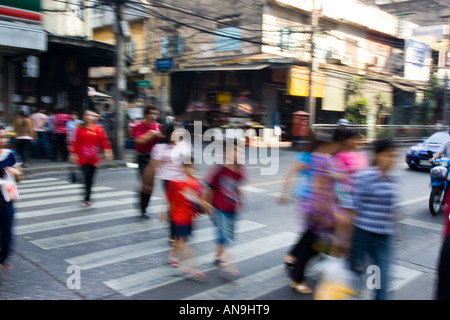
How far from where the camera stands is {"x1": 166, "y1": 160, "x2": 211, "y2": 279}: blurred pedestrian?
4535 millimetres

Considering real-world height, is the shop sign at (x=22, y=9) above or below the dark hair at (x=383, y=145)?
above

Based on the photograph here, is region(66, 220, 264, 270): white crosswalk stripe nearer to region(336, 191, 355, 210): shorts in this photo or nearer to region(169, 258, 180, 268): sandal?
region(169, 258, 180, 268): sandal

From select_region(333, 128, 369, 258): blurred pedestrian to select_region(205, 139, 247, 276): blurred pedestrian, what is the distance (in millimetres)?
1081

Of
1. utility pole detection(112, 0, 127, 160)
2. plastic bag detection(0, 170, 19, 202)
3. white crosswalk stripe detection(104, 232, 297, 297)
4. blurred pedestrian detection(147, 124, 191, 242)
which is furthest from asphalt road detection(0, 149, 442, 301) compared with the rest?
utility pole detection(112, 0, 127, 160)

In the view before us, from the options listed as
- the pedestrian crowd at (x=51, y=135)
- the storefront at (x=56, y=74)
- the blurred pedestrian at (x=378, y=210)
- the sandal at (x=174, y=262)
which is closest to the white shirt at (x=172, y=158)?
the sandal at (x=174, y=262)

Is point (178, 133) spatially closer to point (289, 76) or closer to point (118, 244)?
point (118, 244)

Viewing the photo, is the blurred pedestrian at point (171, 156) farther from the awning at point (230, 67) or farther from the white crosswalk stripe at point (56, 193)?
the awning at point (230, 67)

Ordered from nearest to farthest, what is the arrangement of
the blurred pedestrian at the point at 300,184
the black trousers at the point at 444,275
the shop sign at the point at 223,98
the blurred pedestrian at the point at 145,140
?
the black trousers at the point at 444,275, the blurred pedestrian at the point at 300,184, the blurred pedestrian at the point at 145,140, the shop sign at the point at 223,98

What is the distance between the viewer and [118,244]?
555 cm

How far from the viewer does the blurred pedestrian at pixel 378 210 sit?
11.3ft

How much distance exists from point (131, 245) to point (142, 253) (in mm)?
362

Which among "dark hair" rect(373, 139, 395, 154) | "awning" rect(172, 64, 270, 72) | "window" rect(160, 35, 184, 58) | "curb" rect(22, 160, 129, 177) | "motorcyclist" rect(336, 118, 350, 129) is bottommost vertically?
"curb" rect(22, 160, 129, 177)

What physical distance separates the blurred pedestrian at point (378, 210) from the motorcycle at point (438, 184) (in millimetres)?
4694
